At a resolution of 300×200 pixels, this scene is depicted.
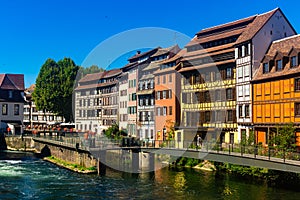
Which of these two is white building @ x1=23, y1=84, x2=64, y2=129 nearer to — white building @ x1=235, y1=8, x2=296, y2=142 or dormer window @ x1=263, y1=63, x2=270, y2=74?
white building @ x1=235, y1=8, x2=296, y2=142

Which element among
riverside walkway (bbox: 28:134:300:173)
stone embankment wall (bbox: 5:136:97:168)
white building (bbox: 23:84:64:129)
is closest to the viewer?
riverside walkway (bbox: 28:134:300:173)

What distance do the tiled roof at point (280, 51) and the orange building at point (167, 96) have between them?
609 inches

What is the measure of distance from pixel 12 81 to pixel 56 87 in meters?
9.70

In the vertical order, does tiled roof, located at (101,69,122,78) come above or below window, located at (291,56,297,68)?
above

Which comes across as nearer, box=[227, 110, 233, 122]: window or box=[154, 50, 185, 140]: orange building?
box=[227, 110, 233, 122]: window

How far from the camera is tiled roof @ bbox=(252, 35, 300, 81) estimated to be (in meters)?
42.7

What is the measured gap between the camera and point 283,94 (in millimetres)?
43000

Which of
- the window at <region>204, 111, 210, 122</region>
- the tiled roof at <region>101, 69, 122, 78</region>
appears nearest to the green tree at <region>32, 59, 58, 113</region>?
the tiled roof at <region>101, 69, 122, 78</region>

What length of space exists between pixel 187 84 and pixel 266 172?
22459mm

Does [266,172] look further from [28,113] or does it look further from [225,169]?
[28,113]

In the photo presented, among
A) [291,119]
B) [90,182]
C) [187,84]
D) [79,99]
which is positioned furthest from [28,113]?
[291,119]

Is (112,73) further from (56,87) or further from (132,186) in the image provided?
(132,186)

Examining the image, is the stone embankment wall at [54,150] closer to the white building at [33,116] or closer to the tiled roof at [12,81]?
the tiled roof at [12,81]

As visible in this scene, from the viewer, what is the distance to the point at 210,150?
40.7m
